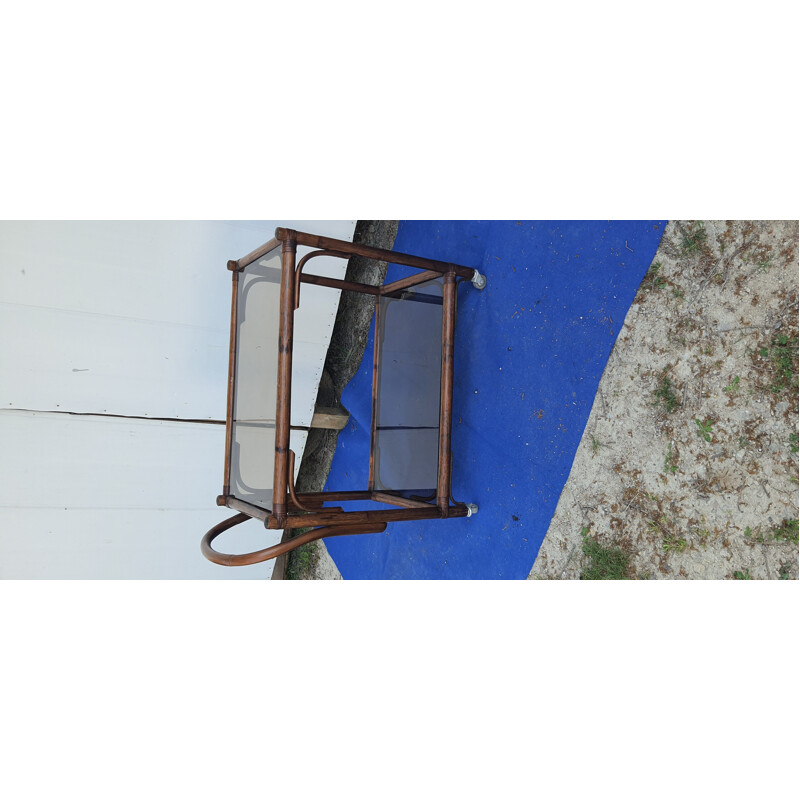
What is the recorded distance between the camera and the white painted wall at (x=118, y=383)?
2.60 meters

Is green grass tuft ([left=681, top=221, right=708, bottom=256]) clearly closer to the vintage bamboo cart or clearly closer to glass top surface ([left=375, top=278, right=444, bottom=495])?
the vintage bamboo cart

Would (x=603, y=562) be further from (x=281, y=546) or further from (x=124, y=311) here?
(x=124, y=311)

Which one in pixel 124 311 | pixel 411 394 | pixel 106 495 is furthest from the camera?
pixel 106 495

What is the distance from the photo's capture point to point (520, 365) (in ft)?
7.25

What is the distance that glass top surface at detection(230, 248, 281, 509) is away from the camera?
2.06m

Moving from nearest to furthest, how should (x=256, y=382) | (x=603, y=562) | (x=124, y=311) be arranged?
(x=603, y=562), (x=256, y=382), (x=124, y=311)

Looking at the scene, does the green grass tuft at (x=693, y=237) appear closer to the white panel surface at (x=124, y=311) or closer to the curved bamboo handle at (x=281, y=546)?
the curved bamboo handle at (x=281, y=546)

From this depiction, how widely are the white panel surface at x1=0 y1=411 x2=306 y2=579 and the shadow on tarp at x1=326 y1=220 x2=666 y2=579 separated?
1119mm

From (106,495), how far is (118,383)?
1.80 feet

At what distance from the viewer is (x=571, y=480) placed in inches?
80.4

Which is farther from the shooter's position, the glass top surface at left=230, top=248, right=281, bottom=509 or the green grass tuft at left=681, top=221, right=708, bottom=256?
the glass top surface at left=230, top=248, right=281, bottom=509

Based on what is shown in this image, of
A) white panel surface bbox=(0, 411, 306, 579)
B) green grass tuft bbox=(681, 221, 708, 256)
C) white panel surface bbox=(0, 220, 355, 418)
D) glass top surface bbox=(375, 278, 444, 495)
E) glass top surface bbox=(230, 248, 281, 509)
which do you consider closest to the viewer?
green grass tuft bbox=(681, 221, 708, 256)

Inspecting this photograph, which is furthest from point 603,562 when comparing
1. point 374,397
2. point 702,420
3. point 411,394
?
point 374,397

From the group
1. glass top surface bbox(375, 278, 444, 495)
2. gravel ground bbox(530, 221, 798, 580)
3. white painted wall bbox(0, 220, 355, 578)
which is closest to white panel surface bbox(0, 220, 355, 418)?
white painted wall bbox(0, 220, 355, 578)
